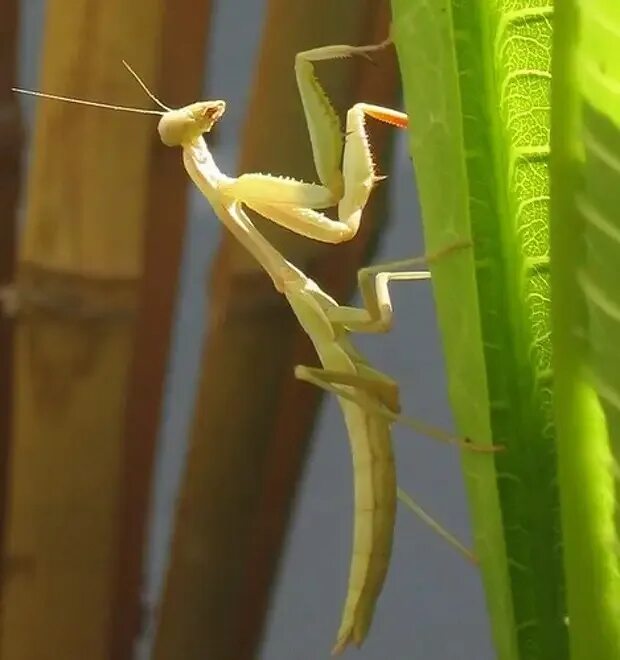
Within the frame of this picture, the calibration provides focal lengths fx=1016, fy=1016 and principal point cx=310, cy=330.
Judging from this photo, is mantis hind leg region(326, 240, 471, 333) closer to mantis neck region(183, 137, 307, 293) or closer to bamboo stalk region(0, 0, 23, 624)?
mantis neck region(183, 137, 307, 293)

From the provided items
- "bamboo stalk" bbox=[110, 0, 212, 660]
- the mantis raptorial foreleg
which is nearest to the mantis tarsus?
the mantis raptorial foreleg

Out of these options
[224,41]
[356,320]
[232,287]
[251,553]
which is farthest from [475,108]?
[224,41]

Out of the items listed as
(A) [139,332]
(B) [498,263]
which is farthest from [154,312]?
(B) [498,263]

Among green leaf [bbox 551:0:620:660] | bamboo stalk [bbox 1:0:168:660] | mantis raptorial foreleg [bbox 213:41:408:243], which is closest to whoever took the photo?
green leaf [bbox 551:0:620:660]

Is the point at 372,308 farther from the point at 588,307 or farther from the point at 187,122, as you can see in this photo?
the point at 588,307

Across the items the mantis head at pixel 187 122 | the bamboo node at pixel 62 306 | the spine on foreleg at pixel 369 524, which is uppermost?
the mantis head at pixel 187 122

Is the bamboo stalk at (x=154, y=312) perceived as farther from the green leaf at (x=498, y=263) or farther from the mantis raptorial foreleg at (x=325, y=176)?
the green leaf at (x=498, y=263)

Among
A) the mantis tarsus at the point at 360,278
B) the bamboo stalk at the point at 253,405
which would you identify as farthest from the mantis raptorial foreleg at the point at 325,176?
the bamboo stalk at the point at 253,405
